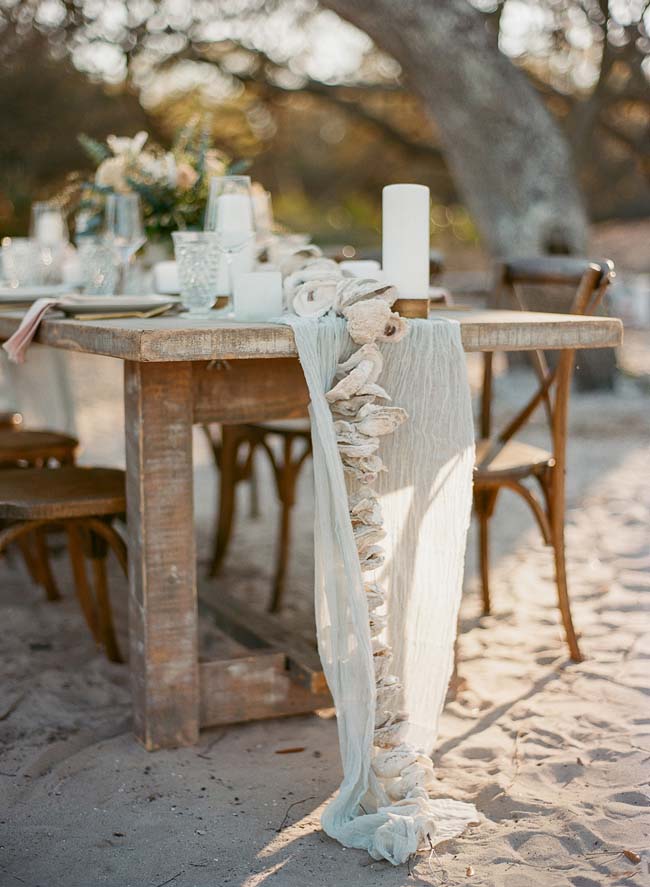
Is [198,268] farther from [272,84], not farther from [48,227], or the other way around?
[272,84]

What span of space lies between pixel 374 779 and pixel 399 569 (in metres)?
0.37

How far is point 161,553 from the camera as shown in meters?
2.05

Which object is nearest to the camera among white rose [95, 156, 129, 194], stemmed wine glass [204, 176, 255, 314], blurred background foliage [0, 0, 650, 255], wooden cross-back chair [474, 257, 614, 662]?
stemmed wine glass [204, 176, 255, 314]

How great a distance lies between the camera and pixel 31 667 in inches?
101

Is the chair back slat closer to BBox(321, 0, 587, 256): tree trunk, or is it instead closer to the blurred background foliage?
BBox(321, 0, 587, 256): tree trunk

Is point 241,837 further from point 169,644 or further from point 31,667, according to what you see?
point 31,667

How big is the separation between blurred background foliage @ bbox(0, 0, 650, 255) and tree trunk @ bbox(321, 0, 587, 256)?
127 cm

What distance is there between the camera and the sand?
66.5 inches

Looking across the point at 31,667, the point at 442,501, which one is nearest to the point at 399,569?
the point at 442,501

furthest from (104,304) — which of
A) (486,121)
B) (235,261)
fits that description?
(486,121)

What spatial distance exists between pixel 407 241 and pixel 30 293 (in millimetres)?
1138


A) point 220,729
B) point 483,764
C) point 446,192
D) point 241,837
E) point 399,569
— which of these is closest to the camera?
point 241,837

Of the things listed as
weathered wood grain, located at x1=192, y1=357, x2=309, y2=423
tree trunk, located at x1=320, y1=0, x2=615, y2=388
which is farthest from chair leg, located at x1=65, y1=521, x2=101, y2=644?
tree trunk, located at x1=320, y1=0, x2=615, y2=388

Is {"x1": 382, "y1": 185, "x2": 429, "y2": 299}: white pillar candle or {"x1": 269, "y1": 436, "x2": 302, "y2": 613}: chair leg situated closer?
{"x1": 382, "y1": 185, "x2": 429, "y2": 299}: white pillar candle
